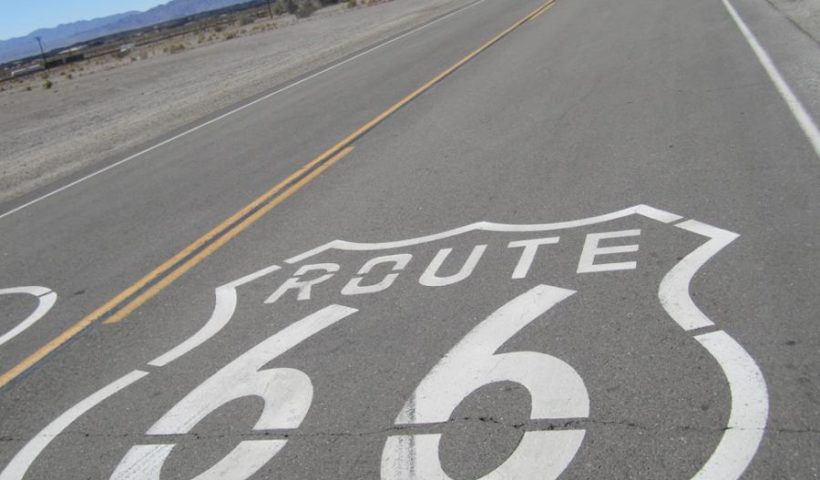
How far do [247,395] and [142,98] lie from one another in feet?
64.7

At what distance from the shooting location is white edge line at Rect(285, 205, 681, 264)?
19.9ft

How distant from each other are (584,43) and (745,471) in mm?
13735

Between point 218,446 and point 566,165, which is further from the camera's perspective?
point 566,165

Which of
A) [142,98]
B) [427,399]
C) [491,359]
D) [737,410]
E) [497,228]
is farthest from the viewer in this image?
[142,98]

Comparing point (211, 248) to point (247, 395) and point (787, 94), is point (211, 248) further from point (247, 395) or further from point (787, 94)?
point (787, 94)

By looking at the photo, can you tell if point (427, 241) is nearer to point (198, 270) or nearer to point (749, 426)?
point (198, 270)

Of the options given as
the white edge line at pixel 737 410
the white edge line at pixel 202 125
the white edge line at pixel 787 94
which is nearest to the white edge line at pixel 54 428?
the white edge line at pixel 737 410

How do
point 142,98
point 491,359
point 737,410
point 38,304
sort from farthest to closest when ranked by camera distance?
point 142,98 → point 38,304 → point 491,359 → point 737,410

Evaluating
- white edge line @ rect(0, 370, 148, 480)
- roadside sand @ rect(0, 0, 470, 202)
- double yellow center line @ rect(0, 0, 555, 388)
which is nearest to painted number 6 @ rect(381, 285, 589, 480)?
white edge line @ rect(0, 370, 148, 480)

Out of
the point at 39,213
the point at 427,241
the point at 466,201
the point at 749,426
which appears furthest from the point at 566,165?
the point at 39,213

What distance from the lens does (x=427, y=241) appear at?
6.26 meters

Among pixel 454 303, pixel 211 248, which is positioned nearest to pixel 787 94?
Answer: pixel 454 303

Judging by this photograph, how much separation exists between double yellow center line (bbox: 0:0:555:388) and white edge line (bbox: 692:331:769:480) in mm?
4038

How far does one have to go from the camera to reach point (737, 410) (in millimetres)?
3521
